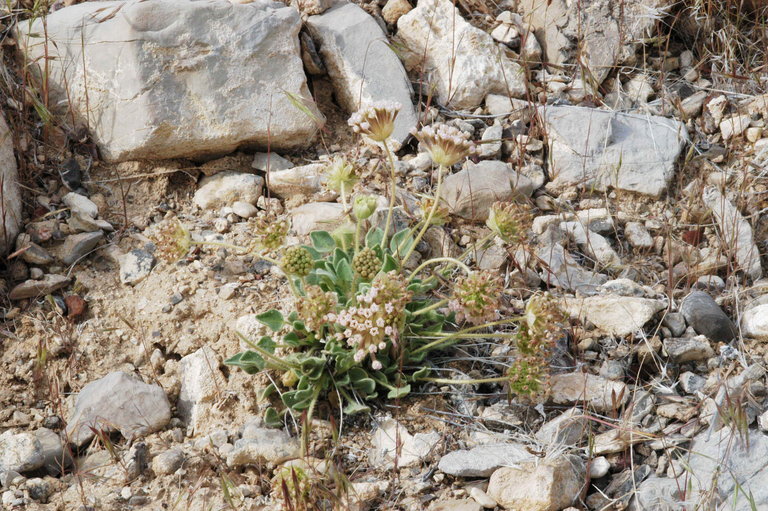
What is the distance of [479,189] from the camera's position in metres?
4.15

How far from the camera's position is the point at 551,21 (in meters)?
4.98

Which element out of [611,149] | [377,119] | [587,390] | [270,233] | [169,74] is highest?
[169,74]

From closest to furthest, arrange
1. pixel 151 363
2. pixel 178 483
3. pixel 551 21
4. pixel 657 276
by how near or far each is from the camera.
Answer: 1. pixel 178 483
2. pixel 151 363
3. pixel 657 276
4. pixel 551 21

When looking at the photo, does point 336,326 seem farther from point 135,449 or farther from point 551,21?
point 551,21

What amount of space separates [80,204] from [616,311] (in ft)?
9.16

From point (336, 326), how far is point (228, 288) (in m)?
0.83

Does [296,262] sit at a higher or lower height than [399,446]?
higher

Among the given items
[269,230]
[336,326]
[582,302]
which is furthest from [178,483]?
[582,302]

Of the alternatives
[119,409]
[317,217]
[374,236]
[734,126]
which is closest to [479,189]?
[374,236]

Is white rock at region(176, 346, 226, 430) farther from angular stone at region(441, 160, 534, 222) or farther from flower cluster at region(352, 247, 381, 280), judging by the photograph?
angular stone at region(441, 160, 534, 222)

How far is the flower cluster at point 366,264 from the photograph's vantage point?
3223 millimetres

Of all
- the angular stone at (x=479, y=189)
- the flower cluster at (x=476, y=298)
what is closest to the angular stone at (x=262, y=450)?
the flower cluster at (x=476, y=298)

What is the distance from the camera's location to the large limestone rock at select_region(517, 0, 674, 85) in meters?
4.89

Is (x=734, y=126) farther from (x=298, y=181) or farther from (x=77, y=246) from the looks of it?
(x=77, y=246)
